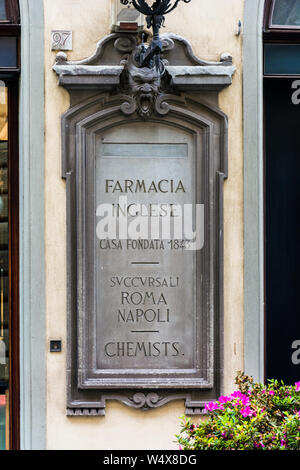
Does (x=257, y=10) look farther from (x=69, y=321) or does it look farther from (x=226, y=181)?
(x=69, y=321)

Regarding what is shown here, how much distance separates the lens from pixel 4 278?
741 cm

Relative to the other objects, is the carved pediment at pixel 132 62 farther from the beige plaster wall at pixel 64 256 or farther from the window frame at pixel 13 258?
the window frame at pixel 13 258

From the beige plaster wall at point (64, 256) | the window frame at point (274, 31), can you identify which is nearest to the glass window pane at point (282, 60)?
the window frame at point (274, 31)

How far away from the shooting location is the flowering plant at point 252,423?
188 inches

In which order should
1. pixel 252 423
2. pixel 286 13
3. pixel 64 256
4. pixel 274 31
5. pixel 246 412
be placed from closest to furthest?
pixel 252 423 → pixel 246 412 → pixel 64 256 → pixel 274 31 → pixel 286 13

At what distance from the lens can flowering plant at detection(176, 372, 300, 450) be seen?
4773 mm

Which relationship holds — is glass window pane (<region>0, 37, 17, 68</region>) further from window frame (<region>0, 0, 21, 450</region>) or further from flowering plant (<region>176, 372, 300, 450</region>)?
flowering plant (<region>176, 372, 300, 450</region>)

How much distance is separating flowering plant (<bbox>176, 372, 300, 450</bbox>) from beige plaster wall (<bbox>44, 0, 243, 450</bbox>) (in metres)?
1.97

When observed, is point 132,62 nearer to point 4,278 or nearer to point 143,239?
point 143,239

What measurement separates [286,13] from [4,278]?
3.90 meters

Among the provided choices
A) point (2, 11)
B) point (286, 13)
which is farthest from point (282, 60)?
point (2, 11)

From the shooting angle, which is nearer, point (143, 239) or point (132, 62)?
point (132, 62)

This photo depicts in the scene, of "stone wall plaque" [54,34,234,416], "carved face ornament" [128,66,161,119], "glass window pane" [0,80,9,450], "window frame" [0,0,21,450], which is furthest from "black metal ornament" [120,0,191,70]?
"glass window pane" [0,80,9,450]

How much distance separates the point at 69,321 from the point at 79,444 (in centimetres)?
121
